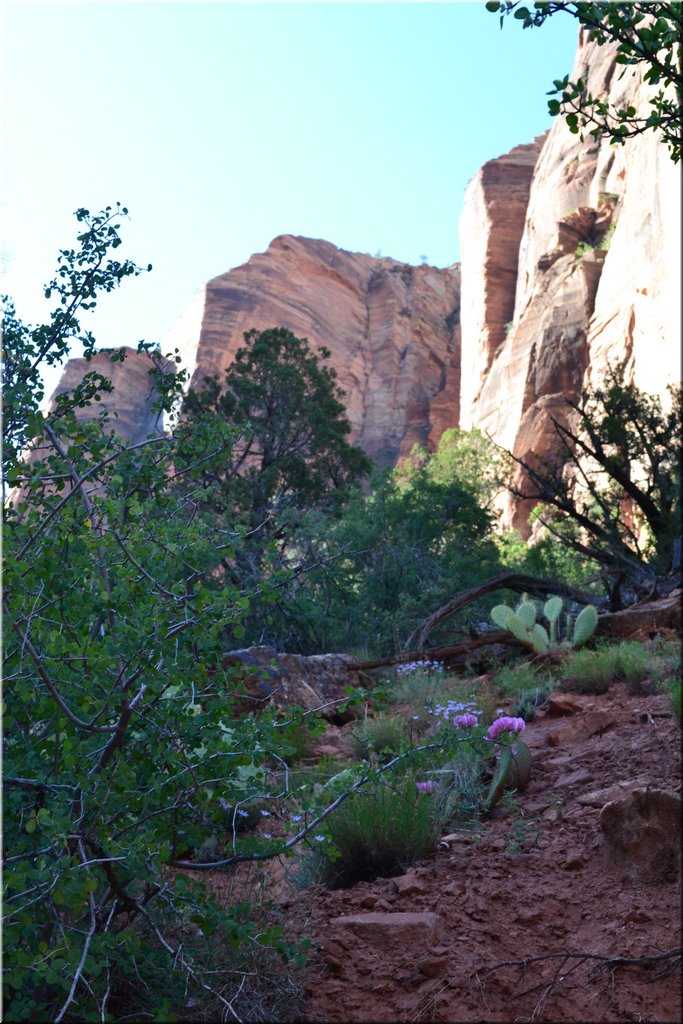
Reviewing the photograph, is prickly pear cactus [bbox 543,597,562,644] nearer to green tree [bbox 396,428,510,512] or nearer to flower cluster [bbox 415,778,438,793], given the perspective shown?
flower cluster [bbox 415,778,438,793]

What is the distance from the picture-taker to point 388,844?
3605mm

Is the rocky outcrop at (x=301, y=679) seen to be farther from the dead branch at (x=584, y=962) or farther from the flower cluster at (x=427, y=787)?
the dead branch at (x=584, y=962)

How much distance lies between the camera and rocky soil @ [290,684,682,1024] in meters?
2.48

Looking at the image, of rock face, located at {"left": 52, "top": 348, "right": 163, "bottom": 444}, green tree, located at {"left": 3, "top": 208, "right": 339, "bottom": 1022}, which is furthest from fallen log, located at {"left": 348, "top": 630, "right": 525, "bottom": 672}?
rock face, located at {"left": 52, "top": 348, "right": 163, "bottom": 444}

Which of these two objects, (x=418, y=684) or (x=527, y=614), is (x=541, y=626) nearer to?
(x=527, y=614)

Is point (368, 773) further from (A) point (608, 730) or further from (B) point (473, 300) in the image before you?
(B) point (473, 300)

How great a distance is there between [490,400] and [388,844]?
32057mm

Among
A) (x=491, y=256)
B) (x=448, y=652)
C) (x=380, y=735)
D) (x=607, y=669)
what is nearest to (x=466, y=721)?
(x=380, y=735)

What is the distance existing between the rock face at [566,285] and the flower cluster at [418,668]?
15.6 m

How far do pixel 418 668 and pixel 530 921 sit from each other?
427 cm

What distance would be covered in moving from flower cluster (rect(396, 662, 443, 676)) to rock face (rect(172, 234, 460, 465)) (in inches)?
1345

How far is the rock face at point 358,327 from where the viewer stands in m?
42.6

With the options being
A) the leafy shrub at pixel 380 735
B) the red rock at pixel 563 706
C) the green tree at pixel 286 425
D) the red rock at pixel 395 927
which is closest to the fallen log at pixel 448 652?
the red rock at pixel 563 706

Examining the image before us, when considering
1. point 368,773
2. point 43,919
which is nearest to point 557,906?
point 368,773
